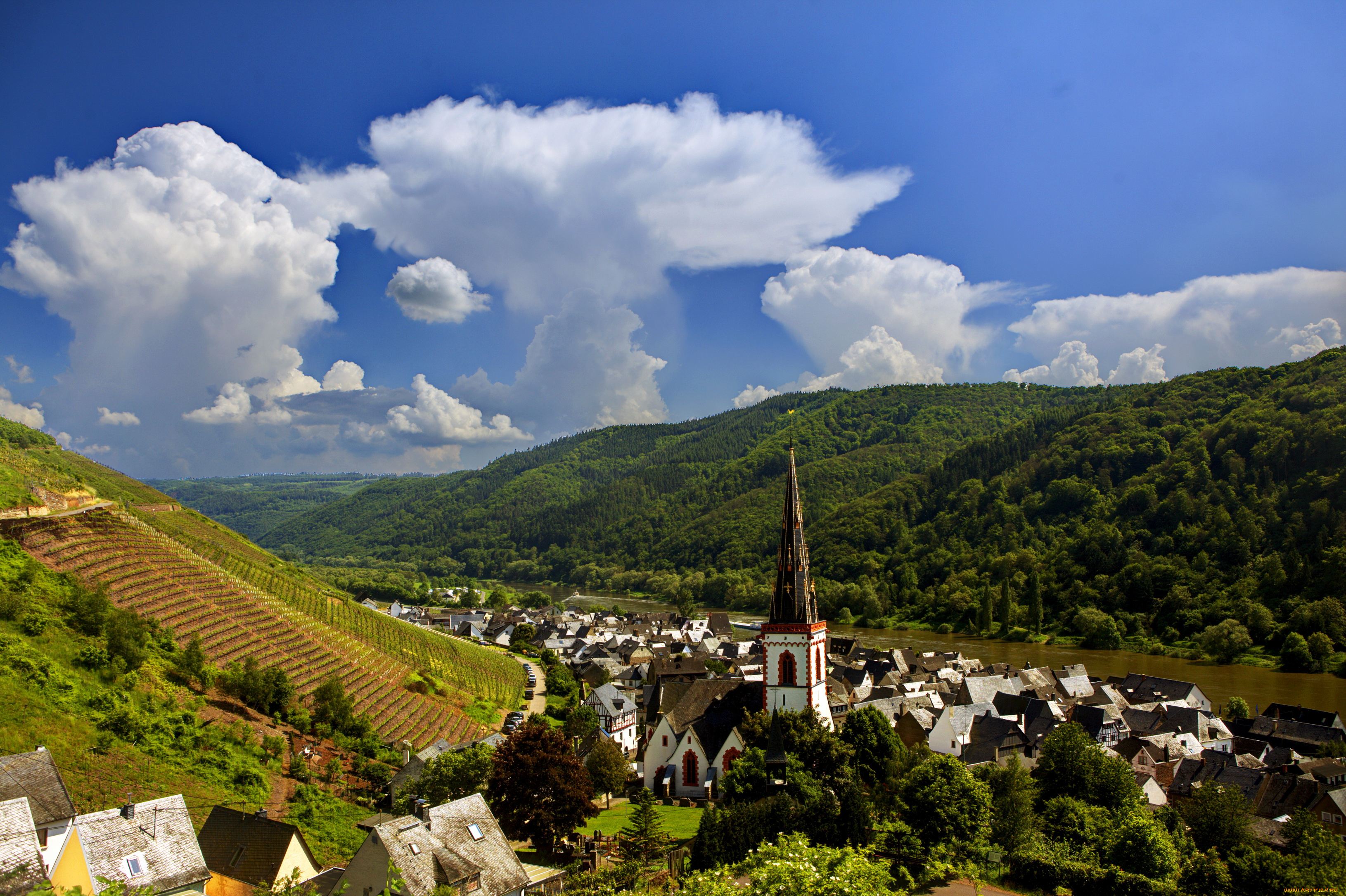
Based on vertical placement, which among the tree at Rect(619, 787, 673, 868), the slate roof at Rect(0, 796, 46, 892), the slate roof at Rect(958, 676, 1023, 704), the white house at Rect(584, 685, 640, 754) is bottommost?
the white house at Rect(584, 685, 640, 754)

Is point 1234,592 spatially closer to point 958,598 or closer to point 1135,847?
point 958,598

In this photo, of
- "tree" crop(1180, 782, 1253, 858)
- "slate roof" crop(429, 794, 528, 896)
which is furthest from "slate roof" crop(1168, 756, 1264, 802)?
"slate roof" crop(429, 794, 528, 896)

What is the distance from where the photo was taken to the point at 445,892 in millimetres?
16688

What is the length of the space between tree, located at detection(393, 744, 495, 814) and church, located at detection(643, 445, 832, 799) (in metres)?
10.2

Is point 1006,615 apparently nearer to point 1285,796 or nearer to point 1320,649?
point 1320,649

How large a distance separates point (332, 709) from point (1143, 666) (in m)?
80.7

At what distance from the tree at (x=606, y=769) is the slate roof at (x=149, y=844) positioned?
1941 centimetres

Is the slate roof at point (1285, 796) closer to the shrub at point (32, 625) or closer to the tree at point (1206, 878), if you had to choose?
the tree at point (1206, 878)

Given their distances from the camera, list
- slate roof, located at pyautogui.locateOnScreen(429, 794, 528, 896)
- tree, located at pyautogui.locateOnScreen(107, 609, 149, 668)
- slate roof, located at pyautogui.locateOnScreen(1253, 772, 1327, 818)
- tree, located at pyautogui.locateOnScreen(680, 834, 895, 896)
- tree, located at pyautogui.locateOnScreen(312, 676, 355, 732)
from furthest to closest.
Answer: tree, located at pyautogui.locateOnScreen(312, 676, 355, 732)
slate roof, located at pyautogui.locateOnScreen(1253, 772, 1327, 818)
tree, located at pyautogui.locateOnScreen(107, 609, 149, 668)
slate roof, located at pyautogui.locateOnScreen(429, 794, 528, 896)
tree, located at pyautogui.locateOnScreen(680, 834, 895, 896)

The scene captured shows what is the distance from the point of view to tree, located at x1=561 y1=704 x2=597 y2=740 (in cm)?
4788

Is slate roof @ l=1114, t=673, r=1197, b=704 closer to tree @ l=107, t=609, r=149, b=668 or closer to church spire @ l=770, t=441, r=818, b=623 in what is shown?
church spire @ l=770, t=441, r=818, b=623

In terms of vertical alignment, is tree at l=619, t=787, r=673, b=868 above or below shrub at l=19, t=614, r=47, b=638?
below

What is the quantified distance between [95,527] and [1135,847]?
166 feet

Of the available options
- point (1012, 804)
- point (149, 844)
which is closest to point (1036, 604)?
point (1012, 804)
